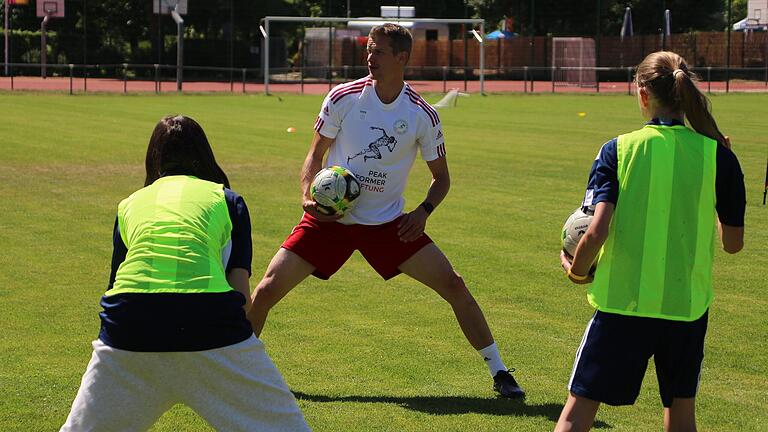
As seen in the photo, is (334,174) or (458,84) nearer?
(334,174)

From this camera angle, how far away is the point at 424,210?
6.45 meters

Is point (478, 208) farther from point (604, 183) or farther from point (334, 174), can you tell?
point (604, 183)

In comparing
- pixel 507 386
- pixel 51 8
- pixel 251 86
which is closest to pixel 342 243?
pixel 507 386

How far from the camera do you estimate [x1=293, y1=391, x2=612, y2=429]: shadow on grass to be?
242 inches

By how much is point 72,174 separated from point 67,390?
10.9 m

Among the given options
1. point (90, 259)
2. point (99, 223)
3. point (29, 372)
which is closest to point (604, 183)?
point (29, 372)

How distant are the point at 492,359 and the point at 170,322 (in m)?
2.99

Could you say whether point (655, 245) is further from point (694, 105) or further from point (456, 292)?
point (456, 292)

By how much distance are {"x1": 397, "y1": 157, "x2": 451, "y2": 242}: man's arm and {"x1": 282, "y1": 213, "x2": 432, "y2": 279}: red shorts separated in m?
0.07

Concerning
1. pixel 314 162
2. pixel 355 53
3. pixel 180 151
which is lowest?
pixel 314 162

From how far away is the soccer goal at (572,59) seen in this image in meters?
50.5

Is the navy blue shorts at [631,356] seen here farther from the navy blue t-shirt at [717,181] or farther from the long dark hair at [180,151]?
the long dark hair at [180,151]

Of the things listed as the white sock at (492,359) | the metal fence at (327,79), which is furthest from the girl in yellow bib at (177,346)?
the metal fence at (327,79)

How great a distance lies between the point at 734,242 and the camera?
14.9ft
